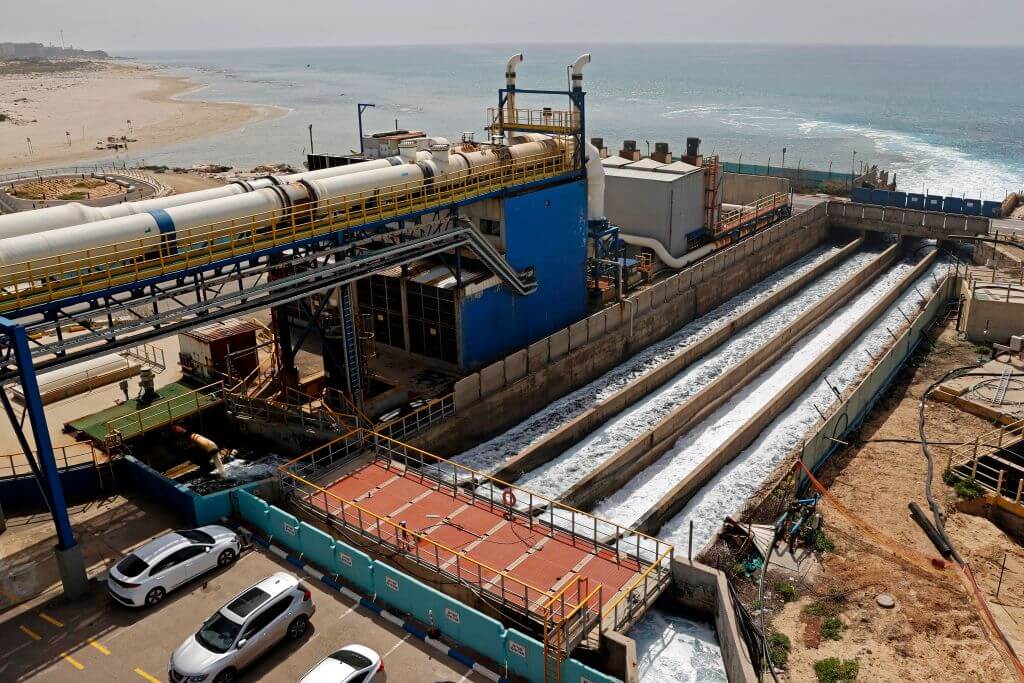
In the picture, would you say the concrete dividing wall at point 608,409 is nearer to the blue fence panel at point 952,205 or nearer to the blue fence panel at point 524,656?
the blue fence panel at point 524,656

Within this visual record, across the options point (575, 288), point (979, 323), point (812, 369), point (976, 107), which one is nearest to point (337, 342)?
point (575, 288)

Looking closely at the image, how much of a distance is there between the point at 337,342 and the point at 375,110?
166 metres

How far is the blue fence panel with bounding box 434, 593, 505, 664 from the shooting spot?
18234 mm

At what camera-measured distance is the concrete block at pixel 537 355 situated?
35.2m

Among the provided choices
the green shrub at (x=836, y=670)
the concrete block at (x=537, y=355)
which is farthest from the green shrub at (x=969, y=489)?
the concrete block at (x=537, y=355)

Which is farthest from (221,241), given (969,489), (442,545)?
(969,489)

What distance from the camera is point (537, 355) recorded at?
1404 inches

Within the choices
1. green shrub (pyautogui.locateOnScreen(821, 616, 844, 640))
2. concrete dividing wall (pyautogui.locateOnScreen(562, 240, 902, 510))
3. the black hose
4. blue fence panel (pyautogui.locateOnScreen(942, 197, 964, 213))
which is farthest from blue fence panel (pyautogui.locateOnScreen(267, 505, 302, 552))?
blue fence panel (pyautogui.locateOnScreen(942, 197, 964, 213))

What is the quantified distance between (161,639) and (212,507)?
4773 mm

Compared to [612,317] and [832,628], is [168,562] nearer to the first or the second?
[832,628]

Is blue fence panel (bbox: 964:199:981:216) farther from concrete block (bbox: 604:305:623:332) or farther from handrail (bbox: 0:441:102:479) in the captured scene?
handrail (bbox: 0:441:102:479)

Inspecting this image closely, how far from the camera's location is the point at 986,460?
101 ft

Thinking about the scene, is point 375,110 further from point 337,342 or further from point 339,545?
point 339,545

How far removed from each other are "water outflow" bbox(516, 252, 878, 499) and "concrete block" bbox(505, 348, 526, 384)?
3747mm
